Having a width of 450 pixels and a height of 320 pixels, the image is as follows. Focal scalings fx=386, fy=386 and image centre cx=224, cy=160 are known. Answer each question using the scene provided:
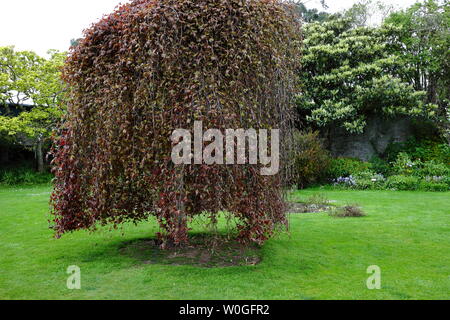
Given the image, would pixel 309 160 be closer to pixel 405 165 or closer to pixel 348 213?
pixel 405 165

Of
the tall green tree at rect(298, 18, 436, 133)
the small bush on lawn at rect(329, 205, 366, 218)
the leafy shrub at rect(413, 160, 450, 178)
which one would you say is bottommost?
the small bush on lawn at rect(329, 205, 366, 218)

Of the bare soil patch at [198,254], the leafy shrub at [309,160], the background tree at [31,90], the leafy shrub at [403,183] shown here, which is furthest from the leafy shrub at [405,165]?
the background tree at [31,90]

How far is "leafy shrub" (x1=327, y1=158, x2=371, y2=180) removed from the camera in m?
14.6

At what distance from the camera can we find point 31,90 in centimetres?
1866

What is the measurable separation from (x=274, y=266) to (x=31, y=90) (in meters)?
17.7

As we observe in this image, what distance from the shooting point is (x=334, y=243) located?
19.2 feet

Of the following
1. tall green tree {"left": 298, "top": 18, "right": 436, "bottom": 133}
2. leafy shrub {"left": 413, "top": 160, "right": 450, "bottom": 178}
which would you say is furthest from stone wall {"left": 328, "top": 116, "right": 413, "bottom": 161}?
leafy shrub {"left": 413, "top": 160, "right": 450, "bottom": 178}

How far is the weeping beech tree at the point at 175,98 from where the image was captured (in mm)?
4109

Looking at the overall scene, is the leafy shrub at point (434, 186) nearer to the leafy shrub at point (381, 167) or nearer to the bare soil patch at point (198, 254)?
the leafy shrub at point (381, 167)

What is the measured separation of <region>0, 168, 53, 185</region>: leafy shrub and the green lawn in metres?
11.4

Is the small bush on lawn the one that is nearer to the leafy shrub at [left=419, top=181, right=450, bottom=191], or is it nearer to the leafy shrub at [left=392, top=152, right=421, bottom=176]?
the leafy shrub at [left=419, top=181, right=450, bottom=191]

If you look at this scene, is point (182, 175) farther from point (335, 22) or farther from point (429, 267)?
point (335, 22)
